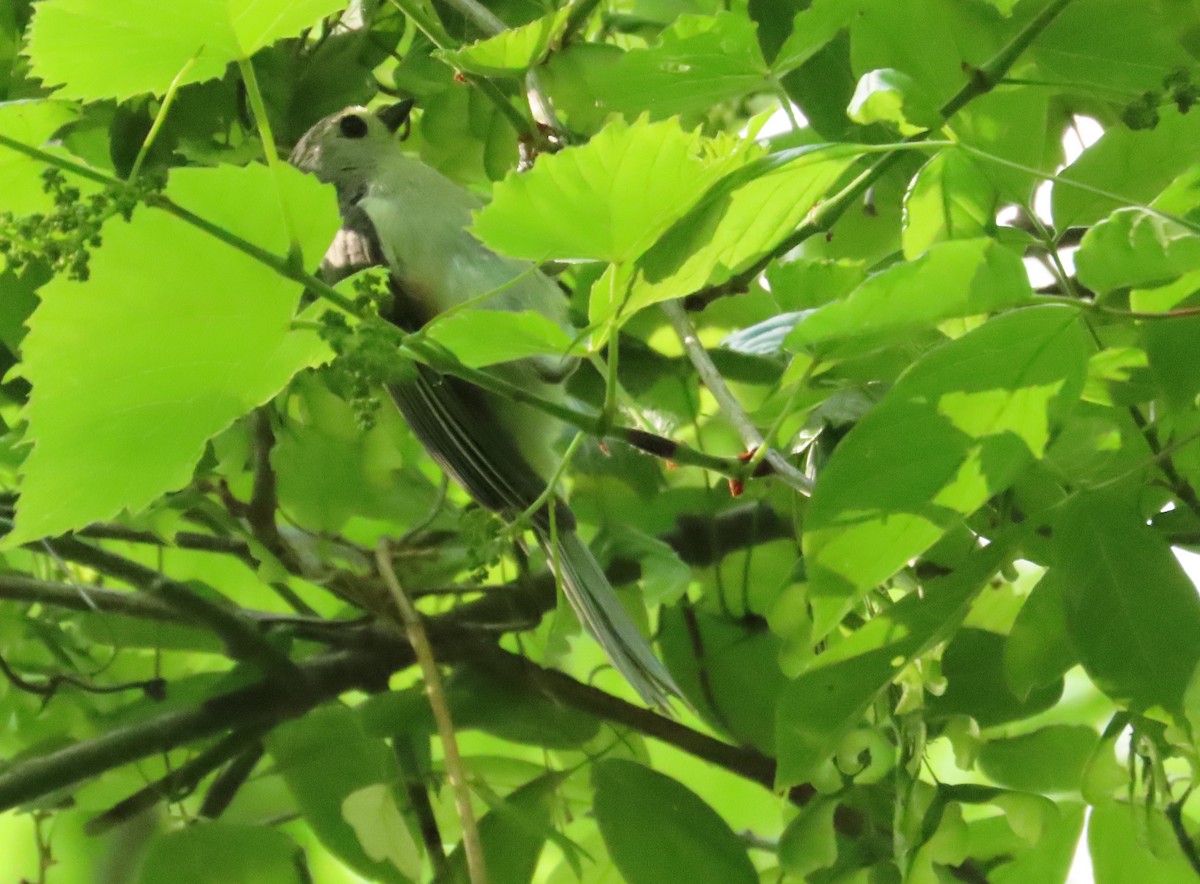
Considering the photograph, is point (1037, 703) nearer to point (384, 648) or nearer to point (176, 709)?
point (384, 648)

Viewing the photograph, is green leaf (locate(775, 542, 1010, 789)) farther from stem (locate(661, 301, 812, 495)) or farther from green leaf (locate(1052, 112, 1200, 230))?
green leaf (locate(1052, 112, 1200, 230))

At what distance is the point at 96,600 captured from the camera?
93cm

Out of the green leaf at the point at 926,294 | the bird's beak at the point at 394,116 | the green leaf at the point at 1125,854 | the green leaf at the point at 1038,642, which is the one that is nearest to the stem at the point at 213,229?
the green leaf at the point at 926,294

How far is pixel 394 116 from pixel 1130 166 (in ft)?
3.30

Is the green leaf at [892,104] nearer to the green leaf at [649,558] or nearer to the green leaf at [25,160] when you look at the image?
the green leaf at [25,160]

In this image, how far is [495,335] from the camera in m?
0.48

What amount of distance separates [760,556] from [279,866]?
15.5 inches

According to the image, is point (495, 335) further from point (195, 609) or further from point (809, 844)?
point (195, 609)

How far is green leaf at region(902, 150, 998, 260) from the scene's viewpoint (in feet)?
1.81

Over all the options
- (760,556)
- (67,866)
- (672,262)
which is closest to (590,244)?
(672,262)

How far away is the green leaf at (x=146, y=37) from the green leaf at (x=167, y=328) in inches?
2.3

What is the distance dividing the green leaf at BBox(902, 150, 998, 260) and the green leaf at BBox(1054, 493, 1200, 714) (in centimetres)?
13

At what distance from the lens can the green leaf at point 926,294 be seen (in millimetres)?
400

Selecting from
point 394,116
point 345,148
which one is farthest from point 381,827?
point 345,148
